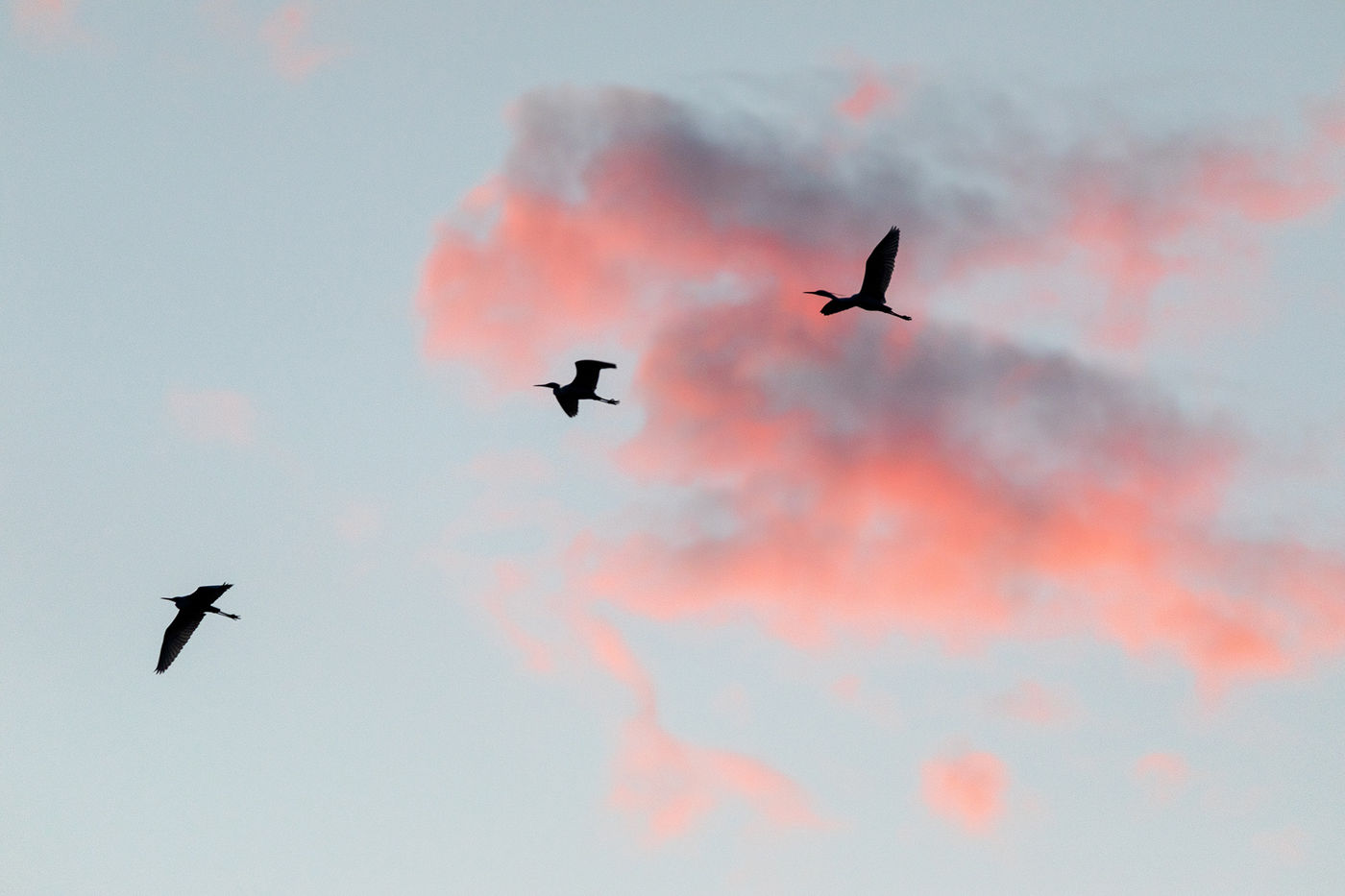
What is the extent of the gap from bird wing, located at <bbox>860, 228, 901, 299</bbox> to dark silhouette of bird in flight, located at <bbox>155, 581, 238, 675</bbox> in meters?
30.5

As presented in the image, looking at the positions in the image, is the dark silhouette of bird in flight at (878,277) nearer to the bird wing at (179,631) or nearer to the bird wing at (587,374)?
the bird wing at (587,374)

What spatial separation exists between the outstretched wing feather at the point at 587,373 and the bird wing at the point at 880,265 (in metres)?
11.3

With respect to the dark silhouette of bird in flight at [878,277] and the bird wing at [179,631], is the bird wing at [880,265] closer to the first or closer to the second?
the dark silhouette of bird in flight at [878,277]

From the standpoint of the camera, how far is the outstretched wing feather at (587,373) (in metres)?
98.4

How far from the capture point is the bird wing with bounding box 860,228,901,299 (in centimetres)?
9688

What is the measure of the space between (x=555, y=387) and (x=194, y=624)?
1871cm

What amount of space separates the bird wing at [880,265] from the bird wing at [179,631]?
31.6 m

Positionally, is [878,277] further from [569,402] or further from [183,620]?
[183,620]

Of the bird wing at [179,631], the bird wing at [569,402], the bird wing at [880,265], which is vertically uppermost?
the bird wing at [880,265]

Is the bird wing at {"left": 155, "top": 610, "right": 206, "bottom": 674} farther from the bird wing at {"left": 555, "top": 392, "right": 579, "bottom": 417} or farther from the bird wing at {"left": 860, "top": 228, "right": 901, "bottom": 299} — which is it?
the bird wing at {"left": 860, "top": 228, "right": 901, "bottom": 299}

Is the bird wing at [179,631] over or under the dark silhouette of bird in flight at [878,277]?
under

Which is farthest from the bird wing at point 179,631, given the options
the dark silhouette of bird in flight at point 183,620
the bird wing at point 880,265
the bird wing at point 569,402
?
the bird wing at point 880,265

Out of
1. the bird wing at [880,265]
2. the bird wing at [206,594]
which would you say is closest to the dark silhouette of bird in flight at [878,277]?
the bird wing at [880,265]

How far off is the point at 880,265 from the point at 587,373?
12.9m
